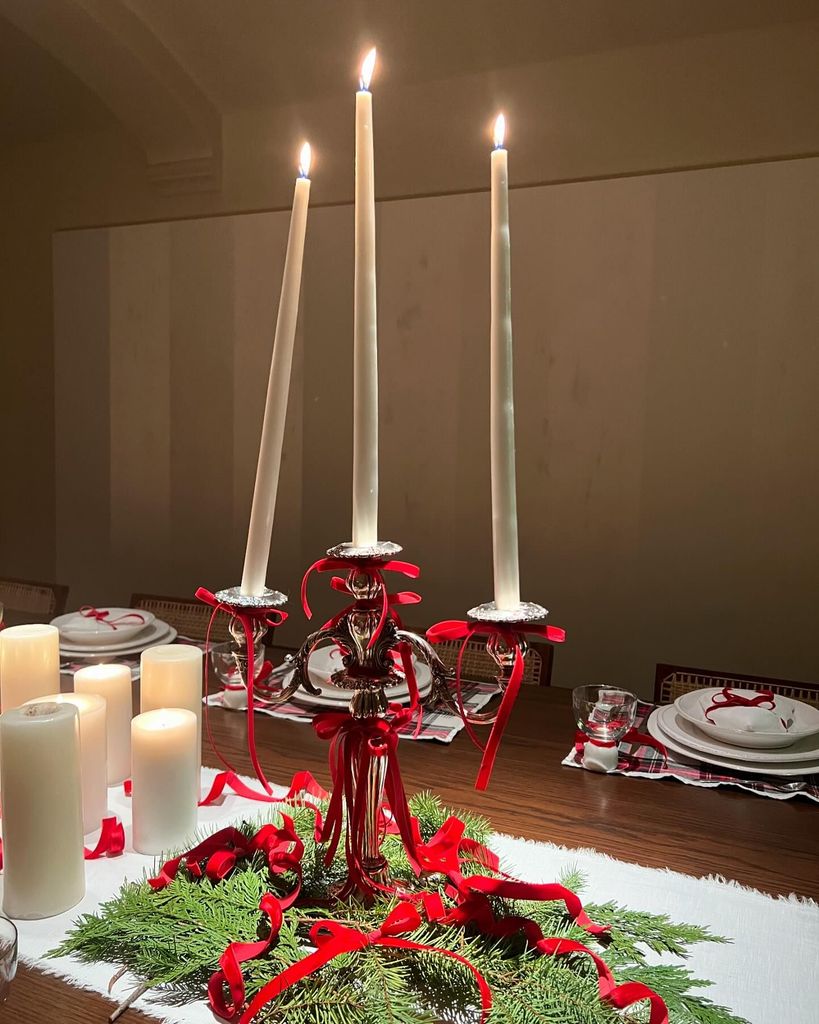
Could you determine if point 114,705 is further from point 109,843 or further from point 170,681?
point 109,843

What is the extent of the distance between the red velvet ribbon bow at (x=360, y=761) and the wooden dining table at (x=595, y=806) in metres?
0.26

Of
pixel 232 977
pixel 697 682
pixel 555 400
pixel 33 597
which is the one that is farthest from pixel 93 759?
pixel 555 400

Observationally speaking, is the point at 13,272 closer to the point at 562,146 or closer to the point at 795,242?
the point at 562,146

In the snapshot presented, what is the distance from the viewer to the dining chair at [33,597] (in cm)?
233

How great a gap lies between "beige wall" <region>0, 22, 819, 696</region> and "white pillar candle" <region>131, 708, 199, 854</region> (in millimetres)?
2125

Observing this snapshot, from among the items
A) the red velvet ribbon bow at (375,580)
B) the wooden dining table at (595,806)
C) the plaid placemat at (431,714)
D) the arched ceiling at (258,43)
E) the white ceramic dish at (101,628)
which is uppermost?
the arched ceiling at (258,43)

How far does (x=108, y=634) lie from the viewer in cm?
161

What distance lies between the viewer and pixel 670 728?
1249 millimetres

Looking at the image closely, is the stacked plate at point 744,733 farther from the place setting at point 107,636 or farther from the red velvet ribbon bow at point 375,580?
the place setting at point 107,636

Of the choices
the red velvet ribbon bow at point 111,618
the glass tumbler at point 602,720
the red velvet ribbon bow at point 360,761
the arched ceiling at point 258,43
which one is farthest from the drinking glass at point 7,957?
the arched ceiling at point 258,43

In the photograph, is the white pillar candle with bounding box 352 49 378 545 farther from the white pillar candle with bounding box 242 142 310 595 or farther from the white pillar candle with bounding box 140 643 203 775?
the white pillar candle with bounding box 140 643 203 775

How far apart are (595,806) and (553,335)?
205 cm

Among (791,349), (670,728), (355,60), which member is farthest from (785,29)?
(670,728)

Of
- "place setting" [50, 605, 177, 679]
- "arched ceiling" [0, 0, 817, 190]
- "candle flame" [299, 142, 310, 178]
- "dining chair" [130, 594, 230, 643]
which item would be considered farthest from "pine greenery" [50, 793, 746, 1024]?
"arched ceiling" [0, 0, 817, 190]
